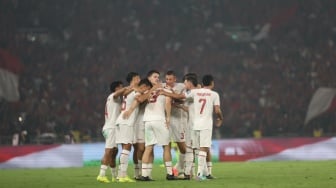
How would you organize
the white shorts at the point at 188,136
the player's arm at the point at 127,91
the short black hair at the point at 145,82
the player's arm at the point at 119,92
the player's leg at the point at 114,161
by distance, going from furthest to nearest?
the white shorts at the point at 188,136
the player's leg at the point at 114,161
the player's arm at the point at 119,92
the player's arm at the point at 127,91
the short black hair at the point at 145,82

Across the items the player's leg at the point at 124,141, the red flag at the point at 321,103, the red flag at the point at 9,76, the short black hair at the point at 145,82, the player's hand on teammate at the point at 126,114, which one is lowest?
the player's leg at the point at 124,141

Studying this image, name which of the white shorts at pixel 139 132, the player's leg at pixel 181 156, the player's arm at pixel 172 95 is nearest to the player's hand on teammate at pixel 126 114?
the white shorts at pixel 139 132

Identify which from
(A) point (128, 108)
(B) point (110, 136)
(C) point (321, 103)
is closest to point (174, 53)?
(C) point (321, 103)

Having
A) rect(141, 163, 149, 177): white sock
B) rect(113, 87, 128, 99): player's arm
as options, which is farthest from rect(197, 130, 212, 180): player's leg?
rect(113, 87, 128, 99): player's arm

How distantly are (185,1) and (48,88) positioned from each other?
433 inches

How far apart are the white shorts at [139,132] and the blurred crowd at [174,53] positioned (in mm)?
15654

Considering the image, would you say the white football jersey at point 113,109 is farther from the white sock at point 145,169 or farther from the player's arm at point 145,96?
the white sock at point 145,169

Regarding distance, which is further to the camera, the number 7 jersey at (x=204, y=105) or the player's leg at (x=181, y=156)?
the player's leg at (x=181, y=156)

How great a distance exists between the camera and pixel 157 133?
16.3 meters

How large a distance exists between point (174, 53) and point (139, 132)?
948 inches

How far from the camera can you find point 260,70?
128 ft

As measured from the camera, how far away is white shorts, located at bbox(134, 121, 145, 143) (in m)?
16.9

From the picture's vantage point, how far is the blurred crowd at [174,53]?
115ft

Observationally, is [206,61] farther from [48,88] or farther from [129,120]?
[129,120]
